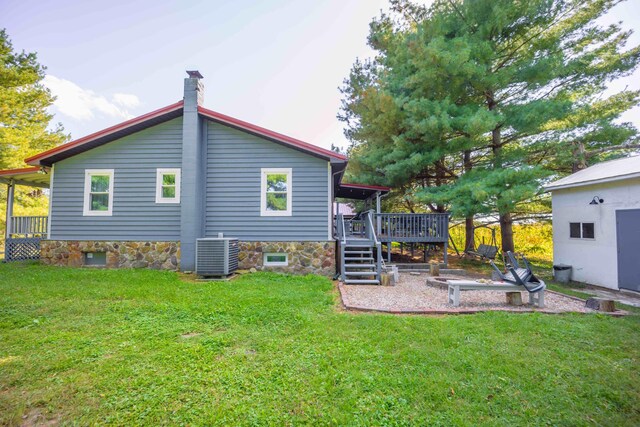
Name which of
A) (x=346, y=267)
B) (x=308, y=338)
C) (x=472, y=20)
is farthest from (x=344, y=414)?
(x=472, y=20)

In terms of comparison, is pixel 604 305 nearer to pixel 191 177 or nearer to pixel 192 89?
pixel 191 177

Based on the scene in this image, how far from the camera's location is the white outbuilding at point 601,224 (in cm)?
664

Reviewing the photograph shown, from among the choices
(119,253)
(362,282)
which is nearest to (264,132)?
(362,282)

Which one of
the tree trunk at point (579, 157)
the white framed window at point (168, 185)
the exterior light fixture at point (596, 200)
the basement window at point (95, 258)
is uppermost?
the tree trunk at point (579, 157)

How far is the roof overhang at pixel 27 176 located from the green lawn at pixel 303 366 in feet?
22.1

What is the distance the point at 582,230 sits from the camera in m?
7.98

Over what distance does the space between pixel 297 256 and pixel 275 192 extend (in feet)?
6.80

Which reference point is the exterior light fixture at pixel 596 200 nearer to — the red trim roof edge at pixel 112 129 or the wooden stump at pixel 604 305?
the wooden stump at pixel 604 305

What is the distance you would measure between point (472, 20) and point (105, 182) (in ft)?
45.5

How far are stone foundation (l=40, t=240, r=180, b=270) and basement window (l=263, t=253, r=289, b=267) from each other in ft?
8.65

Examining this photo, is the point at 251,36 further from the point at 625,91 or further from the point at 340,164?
the point at 625,91

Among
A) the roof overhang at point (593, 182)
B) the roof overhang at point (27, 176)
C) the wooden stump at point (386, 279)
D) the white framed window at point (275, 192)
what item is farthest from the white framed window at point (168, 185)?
the roof overhang at point (593, 182)

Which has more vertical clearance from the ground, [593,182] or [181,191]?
[593,182]

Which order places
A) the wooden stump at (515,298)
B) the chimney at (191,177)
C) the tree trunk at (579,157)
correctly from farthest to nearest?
the tree trunk at (579,157)
the chimney at (191,177)
the wooden stump at (515,298)
